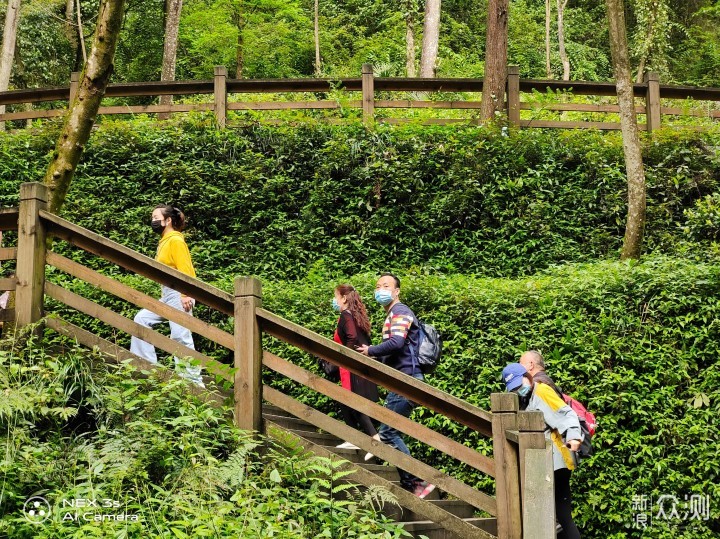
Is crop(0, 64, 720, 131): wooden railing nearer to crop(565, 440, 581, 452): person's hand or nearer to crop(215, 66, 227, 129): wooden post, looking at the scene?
crop(215, 66, 227, 129): wooden post

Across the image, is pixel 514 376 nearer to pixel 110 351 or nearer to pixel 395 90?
pixel 110 351

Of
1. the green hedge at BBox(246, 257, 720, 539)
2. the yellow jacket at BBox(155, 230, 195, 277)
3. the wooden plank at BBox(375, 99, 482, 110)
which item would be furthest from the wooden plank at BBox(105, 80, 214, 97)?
the yellow jacket at BBox(155, 230, 195, 277)

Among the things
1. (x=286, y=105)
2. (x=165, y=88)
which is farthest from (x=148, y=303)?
(x=165, y=88)

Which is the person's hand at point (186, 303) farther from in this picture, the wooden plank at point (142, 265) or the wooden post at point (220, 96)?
the wooden post at point (220, 96)

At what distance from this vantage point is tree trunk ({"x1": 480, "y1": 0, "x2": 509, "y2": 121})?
590 inches

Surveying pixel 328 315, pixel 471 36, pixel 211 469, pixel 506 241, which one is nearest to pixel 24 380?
pixel 211 469

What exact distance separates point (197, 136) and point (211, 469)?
389 inches

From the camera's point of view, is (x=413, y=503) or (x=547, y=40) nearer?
(x=413, y=503)

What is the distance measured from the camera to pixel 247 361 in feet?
19.4

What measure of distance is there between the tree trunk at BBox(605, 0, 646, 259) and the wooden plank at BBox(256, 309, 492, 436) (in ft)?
23.5

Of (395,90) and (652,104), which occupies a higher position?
(395,90)

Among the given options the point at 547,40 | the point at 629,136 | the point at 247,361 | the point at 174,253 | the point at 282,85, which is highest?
the point at 547,40

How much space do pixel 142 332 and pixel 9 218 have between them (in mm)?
1412

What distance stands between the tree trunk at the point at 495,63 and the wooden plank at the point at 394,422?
30.9 feet
